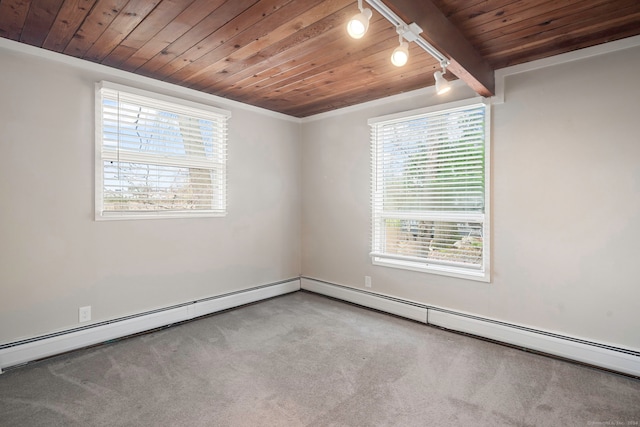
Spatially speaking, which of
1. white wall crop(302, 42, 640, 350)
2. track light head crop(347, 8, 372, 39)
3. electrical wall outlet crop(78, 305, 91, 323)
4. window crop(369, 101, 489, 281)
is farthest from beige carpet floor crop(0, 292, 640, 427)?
track light head crop(347, 8, 372, 39)

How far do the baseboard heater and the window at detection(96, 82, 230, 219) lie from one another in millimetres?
2157

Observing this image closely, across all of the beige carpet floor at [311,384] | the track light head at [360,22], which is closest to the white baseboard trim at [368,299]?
the beige carpet floor at [311,384]

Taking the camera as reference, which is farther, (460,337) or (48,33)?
(460,337)

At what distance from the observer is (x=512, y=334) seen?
290 centimetres

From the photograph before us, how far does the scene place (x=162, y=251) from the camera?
11.0 feet

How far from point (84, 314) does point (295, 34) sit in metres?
2.88

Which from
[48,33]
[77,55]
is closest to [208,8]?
[48,33]

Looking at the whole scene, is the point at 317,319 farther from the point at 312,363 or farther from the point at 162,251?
the point at 162,251

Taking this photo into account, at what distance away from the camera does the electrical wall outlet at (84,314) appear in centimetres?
283

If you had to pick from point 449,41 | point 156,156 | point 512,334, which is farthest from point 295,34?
point 512,334

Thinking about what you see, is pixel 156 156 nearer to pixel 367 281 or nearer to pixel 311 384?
pixel 311 384

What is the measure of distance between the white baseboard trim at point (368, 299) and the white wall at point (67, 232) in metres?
1.28

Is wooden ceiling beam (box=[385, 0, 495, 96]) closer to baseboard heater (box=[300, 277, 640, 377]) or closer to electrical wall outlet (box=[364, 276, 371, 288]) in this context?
baseboard heater (box=[300, 277, 640, 377])

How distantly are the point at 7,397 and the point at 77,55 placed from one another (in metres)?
2.55
